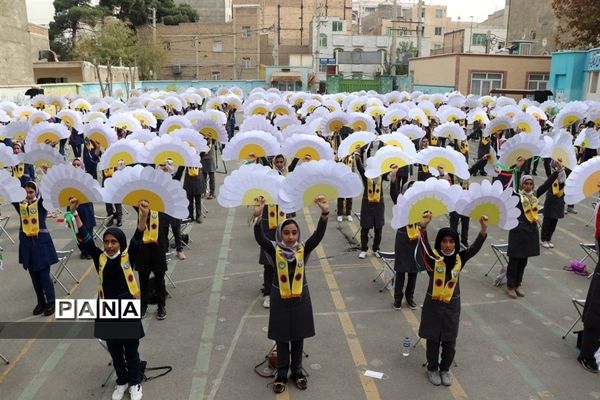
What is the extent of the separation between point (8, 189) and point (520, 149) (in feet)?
25.8

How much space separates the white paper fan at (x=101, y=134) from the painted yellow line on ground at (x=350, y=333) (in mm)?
5599

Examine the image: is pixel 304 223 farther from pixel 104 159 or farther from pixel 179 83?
pixel 179 83

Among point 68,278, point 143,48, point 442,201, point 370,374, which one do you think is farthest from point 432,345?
point 143,48

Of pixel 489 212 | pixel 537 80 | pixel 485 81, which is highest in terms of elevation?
pixel 537 80

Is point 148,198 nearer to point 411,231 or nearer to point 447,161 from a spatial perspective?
point 411,231

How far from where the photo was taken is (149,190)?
18.2 ft

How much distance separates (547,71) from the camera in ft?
119

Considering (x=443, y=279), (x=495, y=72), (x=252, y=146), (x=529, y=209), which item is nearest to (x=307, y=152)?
(x=252, y=146)

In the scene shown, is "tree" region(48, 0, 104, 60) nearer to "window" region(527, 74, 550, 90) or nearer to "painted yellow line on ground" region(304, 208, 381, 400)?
"window" region(527, 74, 550, 90)

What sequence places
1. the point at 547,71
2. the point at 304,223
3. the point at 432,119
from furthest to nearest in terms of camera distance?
the point at 547,71 < the point at 432,119 < the point at 304,223

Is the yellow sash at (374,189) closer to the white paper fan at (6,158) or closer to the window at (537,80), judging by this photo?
the white paper fan at (6,158)

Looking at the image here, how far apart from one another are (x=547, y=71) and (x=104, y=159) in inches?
1387

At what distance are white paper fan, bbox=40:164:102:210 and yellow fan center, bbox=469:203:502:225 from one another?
4.05m

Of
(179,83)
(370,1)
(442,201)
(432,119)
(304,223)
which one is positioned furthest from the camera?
(370,1)
